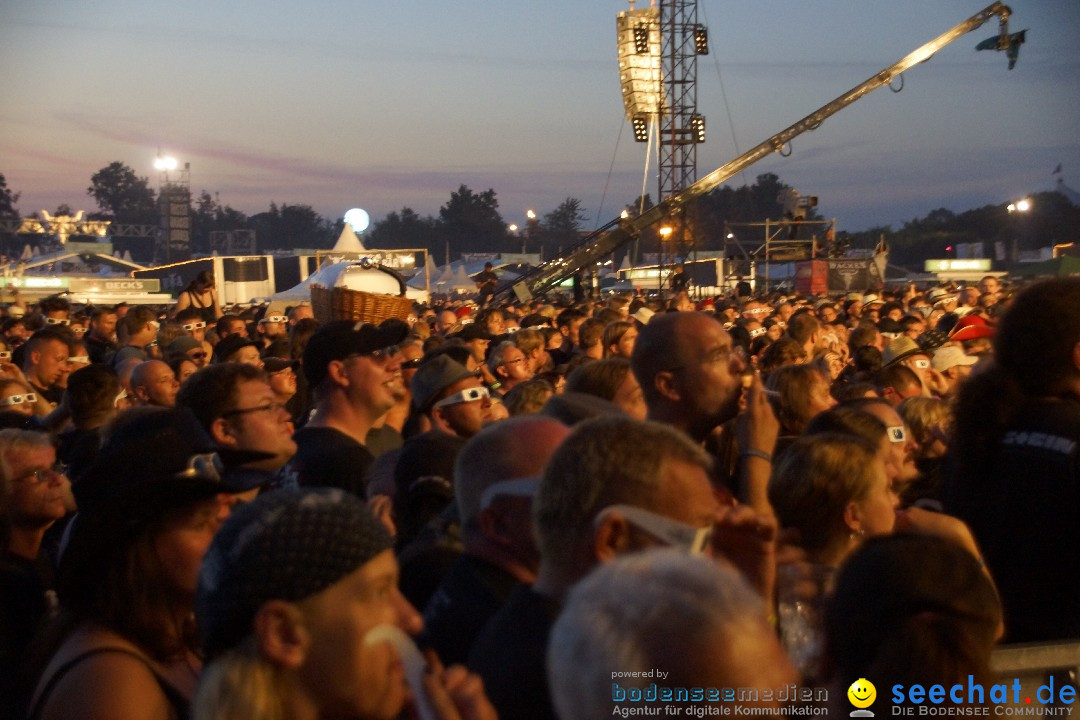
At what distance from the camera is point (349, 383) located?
5.05 m

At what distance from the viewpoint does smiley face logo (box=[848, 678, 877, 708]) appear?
205cm

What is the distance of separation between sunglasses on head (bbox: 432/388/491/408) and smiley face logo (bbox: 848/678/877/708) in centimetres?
346

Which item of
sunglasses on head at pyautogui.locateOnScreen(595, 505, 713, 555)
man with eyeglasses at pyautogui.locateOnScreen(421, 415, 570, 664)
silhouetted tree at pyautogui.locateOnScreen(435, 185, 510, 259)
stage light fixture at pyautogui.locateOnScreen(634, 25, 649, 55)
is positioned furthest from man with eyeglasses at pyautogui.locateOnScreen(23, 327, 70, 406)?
silhouetted tree at pyautogui.locateOnScreen(435, 185, 510, 259)

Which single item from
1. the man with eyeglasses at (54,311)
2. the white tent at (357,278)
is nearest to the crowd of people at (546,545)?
the man with eyeglasses at (54,311)

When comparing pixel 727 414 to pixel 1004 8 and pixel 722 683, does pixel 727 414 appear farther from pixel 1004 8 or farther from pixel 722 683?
pixel 1004 8

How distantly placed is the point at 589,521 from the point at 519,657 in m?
0.31

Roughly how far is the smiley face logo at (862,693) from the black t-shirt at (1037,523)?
1.39m

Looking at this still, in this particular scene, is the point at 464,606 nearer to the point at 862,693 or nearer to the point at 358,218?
the point at 862,693

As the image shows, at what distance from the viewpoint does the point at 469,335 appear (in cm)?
1084

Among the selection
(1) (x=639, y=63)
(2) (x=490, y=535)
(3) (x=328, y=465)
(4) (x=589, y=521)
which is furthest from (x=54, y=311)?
(1) (x=639, y=63)

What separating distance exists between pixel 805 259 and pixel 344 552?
3034cm

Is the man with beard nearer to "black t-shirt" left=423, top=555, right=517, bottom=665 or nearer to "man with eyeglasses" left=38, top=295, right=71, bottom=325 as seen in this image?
"black t-shirt" left=423, top=555, right=517, bottom=665

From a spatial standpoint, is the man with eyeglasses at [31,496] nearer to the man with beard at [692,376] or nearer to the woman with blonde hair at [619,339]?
the man with beard at [692,376]

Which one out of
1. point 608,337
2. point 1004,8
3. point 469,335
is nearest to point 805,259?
point 1004,8
